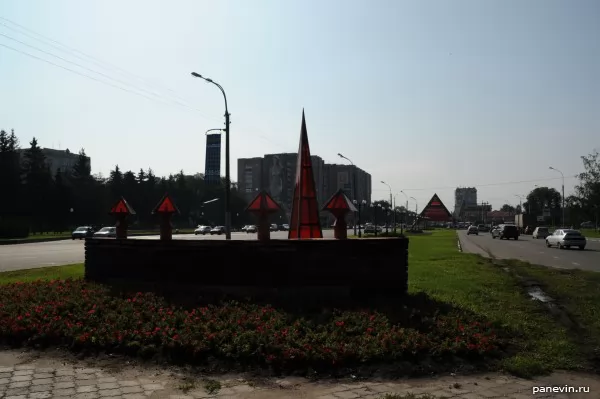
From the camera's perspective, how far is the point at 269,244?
9.85m

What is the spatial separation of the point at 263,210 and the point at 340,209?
1537 millimetres

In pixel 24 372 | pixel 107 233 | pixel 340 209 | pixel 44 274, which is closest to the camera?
pixel 24 372

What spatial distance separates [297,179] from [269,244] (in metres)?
4.89

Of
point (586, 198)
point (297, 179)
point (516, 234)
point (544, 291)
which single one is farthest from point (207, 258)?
point (586, 198)

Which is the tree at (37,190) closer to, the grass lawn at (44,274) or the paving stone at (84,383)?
the grass lawn at (44,274)

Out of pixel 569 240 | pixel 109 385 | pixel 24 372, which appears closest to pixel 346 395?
pixel 109 385

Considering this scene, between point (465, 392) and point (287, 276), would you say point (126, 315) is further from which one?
point (465, 392)

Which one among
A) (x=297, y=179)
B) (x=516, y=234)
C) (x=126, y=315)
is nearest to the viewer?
(x=126, y=315)

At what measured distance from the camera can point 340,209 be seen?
10312 millimetres

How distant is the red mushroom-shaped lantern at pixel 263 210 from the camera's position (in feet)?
33.9

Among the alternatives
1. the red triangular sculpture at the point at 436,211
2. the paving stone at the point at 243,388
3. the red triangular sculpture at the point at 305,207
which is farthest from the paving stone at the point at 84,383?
the red triangular sculpture at the point at 436,211

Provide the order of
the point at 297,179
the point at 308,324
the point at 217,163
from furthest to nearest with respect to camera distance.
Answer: the point at 217,163
the point at 297,179
the point at 308,324

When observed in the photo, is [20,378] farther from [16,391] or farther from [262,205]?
[262,205]
